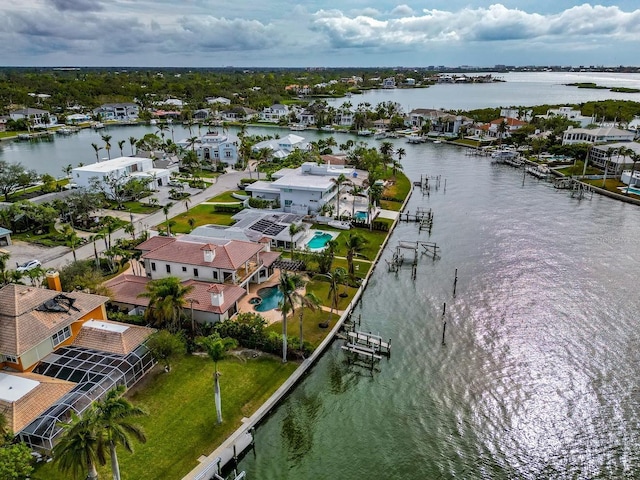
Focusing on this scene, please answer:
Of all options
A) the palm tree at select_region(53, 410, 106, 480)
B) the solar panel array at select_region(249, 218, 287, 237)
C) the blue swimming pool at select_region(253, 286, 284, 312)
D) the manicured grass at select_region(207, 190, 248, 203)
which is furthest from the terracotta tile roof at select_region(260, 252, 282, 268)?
the manicured grass at select_region(207, 190, 248, 203)

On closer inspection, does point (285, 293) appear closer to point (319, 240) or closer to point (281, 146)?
point (319, 240)

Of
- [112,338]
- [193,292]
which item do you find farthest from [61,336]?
[193,292]

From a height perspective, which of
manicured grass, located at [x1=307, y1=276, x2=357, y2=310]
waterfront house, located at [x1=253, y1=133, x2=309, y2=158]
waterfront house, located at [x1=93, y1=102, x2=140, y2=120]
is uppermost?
waterfront house, located at [x1=93, y1=102, x2=140, y2=120]

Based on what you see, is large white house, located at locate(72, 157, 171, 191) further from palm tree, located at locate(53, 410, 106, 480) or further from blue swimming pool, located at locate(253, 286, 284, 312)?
palm tree, located at locate(53, 410, 106, 480)

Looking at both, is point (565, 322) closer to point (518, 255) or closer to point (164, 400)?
point (518, 255)

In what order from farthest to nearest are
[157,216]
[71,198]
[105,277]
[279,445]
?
1. [157,216]
2. [71,198]
3. [105,277]
4. [279,445]

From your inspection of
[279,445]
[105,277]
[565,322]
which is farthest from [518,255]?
[105,277]
